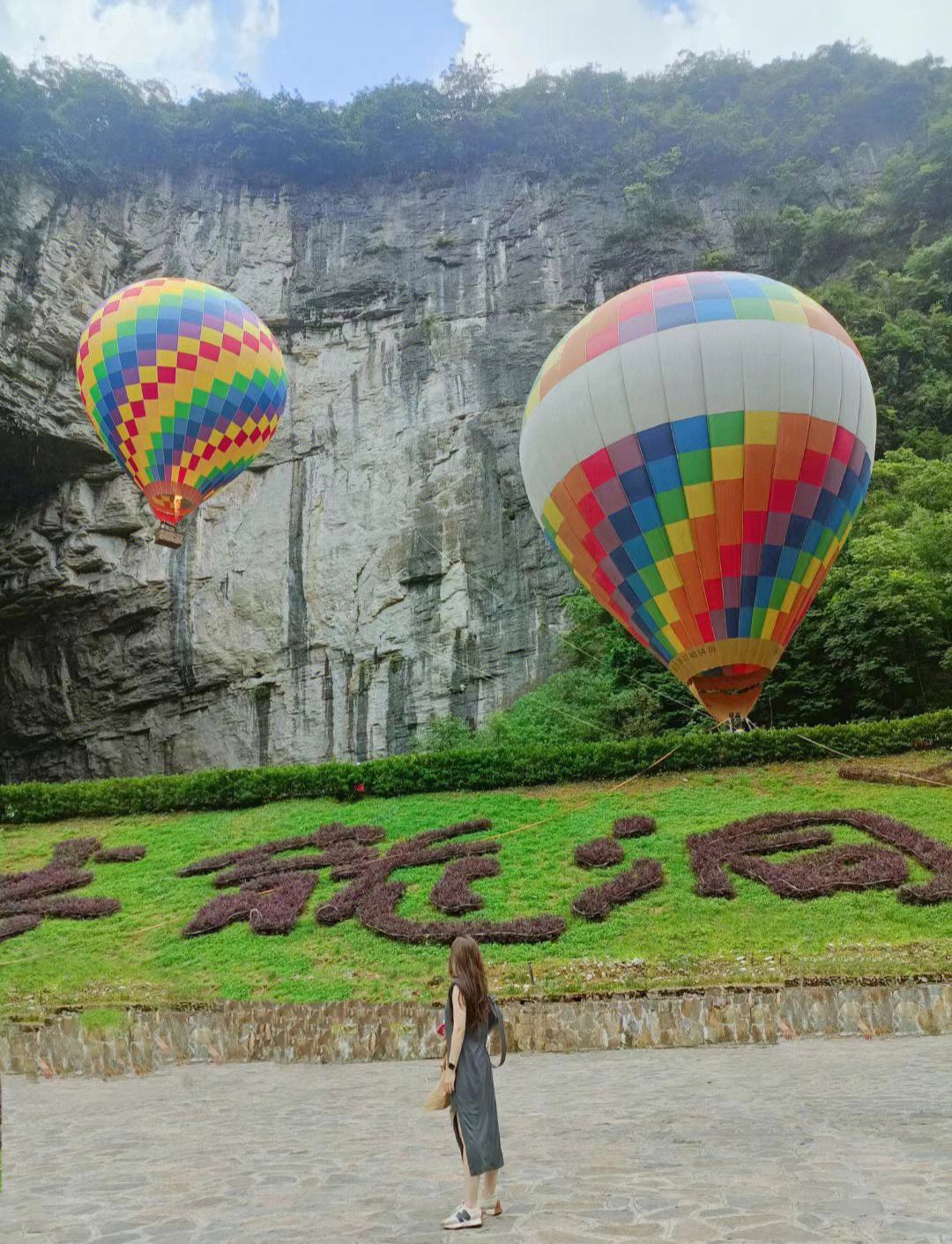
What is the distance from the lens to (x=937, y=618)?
61.2ft

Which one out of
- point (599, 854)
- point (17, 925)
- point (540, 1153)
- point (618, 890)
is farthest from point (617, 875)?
point (17, 925)

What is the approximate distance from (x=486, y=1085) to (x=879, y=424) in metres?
26.2

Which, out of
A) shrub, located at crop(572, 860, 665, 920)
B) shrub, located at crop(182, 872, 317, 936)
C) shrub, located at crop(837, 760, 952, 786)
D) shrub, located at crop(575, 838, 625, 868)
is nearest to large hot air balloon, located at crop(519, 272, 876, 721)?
shrub, located at crop(572, 860, 665, 920)

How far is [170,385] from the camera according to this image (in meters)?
15.3

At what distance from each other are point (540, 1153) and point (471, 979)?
116 centimetres

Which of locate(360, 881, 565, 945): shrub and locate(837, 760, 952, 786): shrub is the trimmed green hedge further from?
locate(360, 881, 565, 945): shrub

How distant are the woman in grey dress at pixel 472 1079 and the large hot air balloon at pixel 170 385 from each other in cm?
1346

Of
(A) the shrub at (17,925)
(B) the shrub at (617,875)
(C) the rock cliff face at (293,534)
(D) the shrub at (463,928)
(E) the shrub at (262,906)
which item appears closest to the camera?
(D) the shrub at (463,928)

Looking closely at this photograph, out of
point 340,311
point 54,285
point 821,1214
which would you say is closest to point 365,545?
point 340,311

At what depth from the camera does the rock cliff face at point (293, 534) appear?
2561cm

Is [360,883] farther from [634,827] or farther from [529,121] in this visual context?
[529,121]

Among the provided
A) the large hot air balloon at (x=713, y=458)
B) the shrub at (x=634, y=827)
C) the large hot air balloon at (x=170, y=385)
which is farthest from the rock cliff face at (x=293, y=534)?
the large hot air balloon at (x=713, y=458)

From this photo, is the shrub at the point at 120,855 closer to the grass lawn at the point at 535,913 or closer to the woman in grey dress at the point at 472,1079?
the grass lawn at the point at 535,913

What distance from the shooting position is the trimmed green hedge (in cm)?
1512
